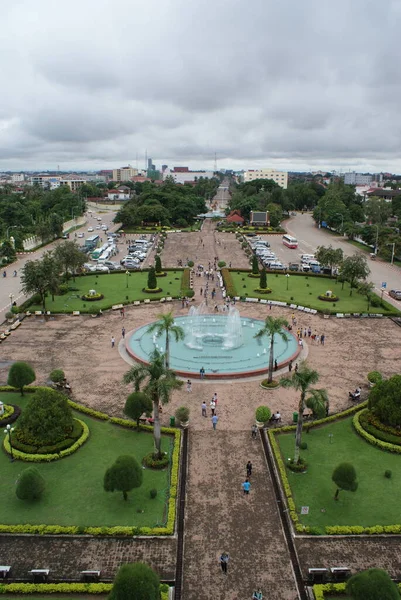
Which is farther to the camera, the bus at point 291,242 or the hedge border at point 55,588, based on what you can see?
the bus at point 291,242

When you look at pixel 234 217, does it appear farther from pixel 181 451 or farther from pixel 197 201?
pixel 181 451

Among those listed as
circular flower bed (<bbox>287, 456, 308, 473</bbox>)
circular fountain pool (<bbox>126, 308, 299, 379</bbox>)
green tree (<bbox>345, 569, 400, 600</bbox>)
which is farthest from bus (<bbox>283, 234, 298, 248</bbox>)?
green tree (<bbox>345, 569, 400, 600</bbox>)

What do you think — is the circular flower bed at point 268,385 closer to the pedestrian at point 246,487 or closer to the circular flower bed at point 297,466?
the circular flower bed at point 297,466

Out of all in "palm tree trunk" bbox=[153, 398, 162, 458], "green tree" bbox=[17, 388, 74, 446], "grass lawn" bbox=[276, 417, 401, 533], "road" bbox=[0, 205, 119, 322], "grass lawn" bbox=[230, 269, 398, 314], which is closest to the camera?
"grass lawn" bbox=[276, 417, 401, 533]

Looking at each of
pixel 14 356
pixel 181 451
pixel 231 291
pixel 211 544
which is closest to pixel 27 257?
pixel 231 291

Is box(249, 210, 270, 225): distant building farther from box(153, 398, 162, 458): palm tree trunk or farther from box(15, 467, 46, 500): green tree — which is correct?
box(15, 467, 46, 500): green tree

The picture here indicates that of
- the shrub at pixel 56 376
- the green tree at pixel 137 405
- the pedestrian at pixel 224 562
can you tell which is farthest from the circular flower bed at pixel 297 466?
the shrub at pixel 56 376

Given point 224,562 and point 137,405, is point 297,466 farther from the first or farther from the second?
point 137,405
